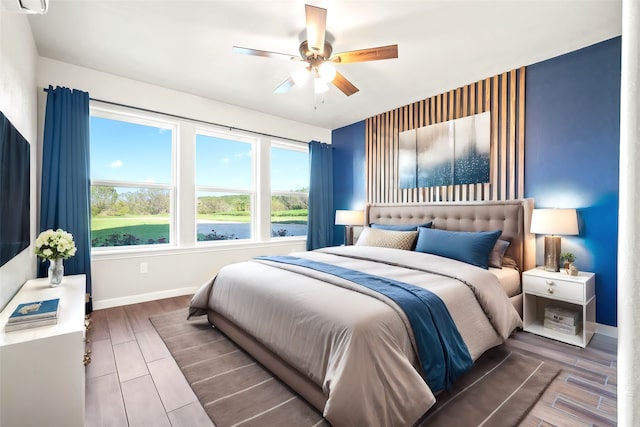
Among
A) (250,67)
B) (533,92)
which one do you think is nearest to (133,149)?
(250,67)

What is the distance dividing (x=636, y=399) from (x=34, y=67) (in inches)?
170

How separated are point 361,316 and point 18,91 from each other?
115 inches

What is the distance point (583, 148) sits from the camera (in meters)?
2.84

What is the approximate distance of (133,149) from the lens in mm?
3771

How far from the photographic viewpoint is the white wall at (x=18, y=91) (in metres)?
1.84

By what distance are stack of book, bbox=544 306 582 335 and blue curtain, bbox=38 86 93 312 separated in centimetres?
461

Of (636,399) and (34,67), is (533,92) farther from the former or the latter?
(34,67)

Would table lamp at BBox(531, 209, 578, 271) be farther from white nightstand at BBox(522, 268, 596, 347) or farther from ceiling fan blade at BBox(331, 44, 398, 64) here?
ceiling fan blade at BBox(331, 44, 398, 64)

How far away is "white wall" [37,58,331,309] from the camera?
130 inches

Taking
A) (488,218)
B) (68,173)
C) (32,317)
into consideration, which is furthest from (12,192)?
(488,218)

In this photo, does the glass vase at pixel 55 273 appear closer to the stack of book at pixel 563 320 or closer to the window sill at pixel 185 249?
the window sill at pixel 185 249

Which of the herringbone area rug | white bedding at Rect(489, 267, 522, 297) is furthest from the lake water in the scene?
white bedding at Rect(489, 267, 522, 297)

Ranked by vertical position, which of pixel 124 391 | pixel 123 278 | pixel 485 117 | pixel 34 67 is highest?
pixel 34 67

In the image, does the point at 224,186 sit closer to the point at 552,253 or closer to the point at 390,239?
the point at 390,239
